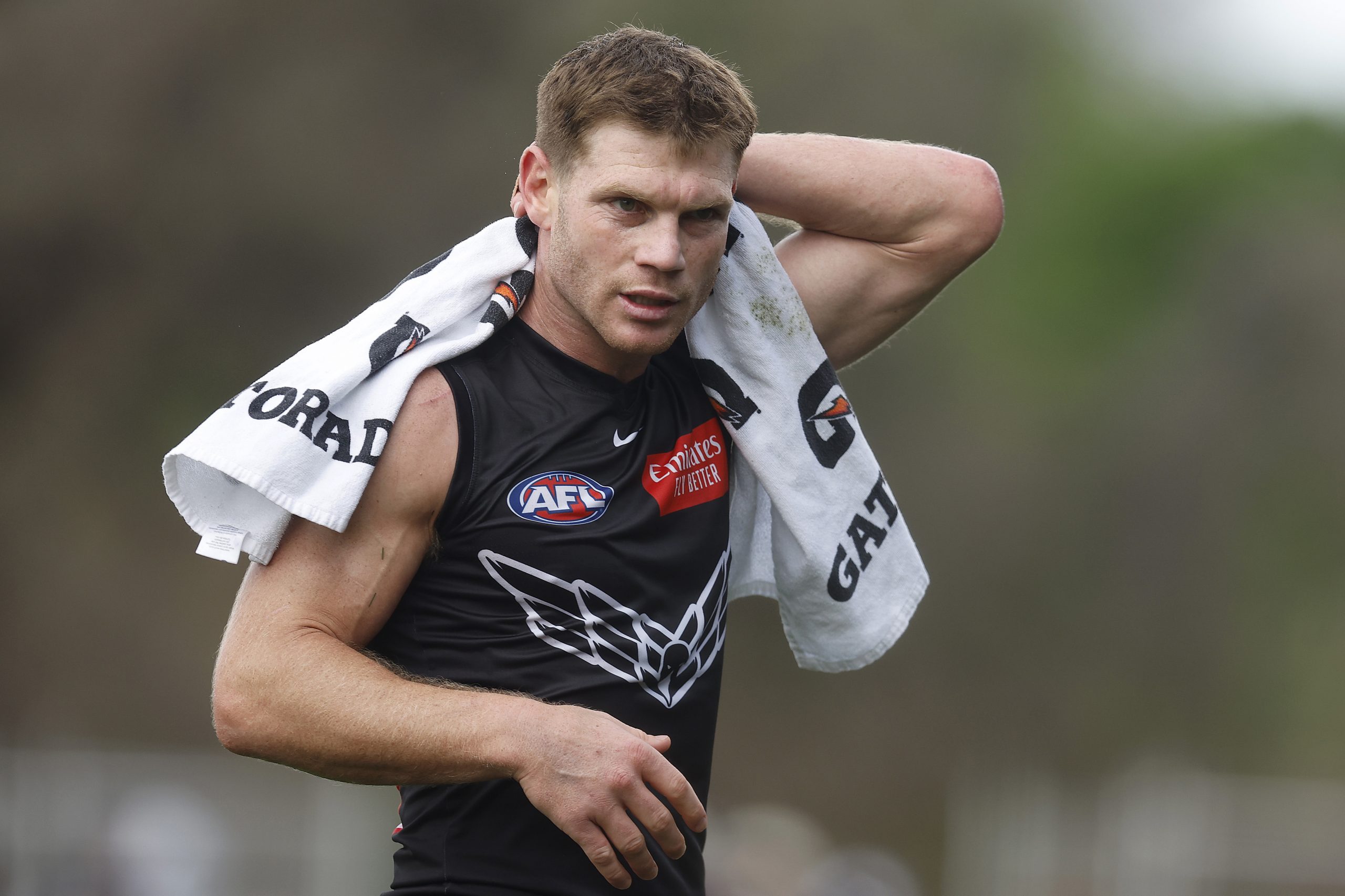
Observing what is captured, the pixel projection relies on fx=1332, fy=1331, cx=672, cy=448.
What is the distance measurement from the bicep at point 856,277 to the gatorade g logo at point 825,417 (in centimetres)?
13

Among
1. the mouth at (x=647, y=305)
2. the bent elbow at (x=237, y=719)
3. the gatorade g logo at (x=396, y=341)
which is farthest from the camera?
the mouth at (x=647, y=305)

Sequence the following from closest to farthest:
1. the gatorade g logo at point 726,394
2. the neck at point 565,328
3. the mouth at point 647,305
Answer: the mouth at point 647,305 → the neck at point 565,328 → the gatorade g logo at point 726,394

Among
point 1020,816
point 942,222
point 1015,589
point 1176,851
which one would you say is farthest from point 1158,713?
point 942,222

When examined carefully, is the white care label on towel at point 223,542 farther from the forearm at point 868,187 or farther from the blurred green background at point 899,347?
the blurred green background at point 899,347

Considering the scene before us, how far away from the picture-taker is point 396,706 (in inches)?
88.2

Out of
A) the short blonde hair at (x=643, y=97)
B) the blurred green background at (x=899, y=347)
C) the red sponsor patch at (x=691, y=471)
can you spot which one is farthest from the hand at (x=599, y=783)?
the blurred green background at (x=899, y=347)

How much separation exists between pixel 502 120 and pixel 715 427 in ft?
37.9

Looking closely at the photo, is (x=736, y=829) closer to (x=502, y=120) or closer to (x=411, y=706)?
(x=502, y=120)

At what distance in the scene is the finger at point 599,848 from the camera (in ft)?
7.12

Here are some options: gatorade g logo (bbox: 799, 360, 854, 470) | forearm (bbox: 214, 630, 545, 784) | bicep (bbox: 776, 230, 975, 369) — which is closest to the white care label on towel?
Result: forearm (bbox: 214, 630, 545, 784)

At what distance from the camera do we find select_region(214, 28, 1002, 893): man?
7.29 feet

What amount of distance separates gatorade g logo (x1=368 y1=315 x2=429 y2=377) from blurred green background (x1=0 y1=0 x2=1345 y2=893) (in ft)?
36.3

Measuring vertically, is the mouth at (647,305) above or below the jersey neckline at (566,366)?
above

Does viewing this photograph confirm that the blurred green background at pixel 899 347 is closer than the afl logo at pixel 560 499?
No
